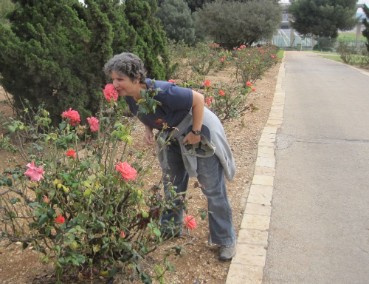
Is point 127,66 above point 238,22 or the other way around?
the other way around

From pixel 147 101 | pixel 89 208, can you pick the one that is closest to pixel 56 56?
pixel 147 101

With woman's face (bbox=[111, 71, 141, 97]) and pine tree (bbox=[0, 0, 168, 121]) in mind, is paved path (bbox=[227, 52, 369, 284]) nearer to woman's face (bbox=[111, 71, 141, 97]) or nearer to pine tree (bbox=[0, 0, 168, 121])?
woman's face (bbox=[111, 71, 141, 97])

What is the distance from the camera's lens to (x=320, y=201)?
430 centimetres

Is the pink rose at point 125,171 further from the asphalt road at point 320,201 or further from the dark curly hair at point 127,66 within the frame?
the asphalt road at point 320,201

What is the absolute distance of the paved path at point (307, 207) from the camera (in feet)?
10.1

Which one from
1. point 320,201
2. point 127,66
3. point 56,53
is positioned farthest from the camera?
point 56,53

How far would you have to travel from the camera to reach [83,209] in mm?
2332

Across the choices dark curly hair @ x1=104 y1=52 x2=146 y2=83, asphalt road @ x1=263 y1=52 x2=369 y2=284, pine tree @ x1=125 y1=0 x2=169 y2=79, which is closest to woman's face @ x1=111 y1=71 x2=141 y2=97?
dark curly hair @ x1=104 y1=52 x2=146 y2=83

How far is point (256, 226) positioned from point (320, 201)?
958 mm

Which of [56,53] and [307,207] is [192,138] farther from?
[56,53]

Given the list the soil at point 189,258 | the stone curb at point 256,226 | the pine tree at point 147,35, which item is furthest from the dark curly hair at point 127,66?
the pine tree at point 147,35

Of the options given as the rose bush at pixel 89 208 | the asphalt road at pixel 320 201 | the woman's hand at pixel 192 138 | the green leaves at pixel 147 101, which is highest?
the green leaves at pixel 147 101

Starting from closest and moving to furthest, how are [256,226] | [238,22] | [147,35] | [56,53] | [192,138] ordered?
[192,138] < [256,226] < [56,53] < [147,35] < [238,22]

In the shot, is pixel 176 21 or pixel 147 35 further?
pixel 176 21
